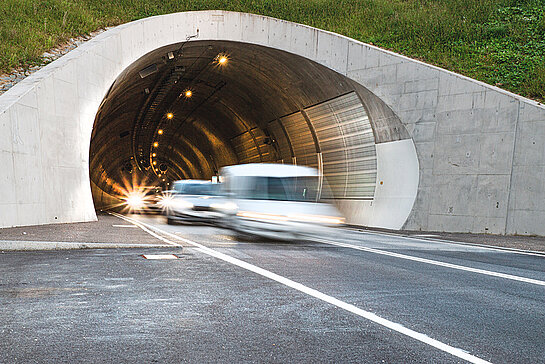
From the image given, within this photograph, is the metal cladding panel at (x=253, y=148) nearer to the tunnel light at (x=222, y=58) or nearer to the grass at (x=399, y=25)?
the tunnel light at (x=222, y=58)

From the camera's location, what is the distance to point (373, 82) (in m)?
19.5

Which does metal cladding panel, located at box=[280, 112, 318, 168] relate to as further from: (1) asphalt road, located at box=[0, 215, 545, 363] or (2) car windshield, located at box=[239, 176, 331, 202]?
(1) asphalt road, located at box=[0, 215, 545, 363]

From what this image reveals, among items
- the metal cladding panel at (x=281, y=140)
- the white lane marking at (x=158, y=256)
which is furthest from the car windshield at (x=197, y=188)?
the metal cladding panel at (x=281, y=140)

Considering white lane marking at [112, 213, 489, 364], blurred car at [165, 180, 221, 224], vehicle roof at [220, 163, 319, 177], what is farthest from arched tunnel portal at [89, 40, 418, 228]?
white lane marking at [112, 213, 489, 364]

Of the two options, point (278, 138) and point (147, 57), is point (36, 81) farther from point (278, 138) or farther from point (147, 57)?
point (278, 138)

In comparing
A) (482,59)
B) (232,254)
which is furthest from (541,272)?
(482,59)

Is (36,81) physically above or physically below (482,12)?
below

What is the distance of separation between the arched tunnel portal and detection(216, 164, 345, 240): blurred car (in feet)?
22.4

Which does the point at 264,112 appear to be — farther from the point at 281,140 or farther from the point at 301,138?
the point at 301,138

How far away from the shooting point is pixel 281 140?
91.4ft

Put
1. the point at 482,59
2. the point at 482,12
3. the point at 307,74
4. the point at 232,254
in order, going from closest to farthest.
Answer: the point at 232,254
the point at 482,59
the point at 307,74
the point at 482,12

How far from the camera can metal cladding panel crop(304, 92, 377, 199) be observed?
2095 cm

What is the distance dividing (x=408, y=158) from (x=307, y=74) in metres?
6.50

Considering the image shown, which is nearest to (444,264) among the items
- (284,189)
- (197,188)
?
(284,189)
